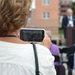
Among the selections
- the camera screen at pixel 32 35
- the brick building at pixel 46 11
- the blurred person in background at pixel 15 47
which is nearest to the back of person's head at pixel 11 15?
the blurred person in background at pixel 15 47

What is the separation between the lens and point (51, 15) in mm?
44875

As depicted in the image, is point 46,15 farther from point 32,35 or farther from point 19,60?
point 19,60

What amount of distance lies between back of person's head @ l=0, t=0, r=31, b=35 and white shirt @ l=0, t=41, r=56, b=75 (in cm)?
8

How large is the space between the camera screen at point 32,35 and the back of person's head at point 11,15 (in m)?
0.24

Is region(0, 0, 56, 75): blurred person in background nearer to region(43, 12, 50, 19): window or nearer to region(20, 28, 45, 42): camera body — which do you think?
region(20, 28, 45, 42): camera body

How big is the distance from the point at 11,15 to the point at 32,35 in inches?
11.9

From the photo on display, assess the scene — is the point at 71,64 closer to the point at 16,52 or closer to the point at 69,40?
the point at 69,40

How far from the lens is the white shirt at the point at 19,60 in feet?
5.78

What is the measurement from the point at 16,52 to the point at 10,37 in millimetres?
94

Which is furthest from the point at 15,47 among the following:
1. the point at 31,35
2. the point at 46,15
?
the point at 46,15

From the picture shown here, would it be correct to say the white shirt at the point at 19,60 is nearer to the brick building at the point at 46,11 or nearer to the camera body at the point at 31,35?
the camera body at the point at 31,35

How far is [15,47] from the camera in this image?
1.81m

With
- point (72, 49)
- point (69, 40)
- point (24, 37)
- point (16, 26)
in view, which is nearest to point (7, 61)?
point (16, 26)

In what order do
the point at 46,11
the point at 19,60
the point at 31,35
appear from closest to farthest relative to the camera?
the point at 19,60
the point at 31,35
the point at 46,11
